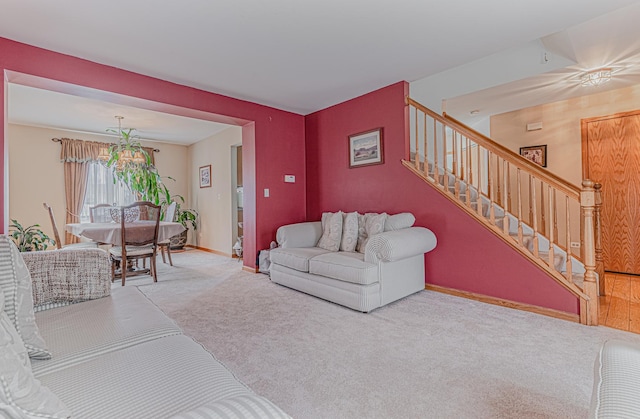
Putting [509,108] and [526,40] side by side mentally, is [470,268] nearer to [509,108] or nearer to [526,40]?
[526,40]

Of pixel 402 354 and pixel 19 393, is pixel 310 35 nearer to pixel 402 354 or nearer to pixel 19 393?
pixel 402 354

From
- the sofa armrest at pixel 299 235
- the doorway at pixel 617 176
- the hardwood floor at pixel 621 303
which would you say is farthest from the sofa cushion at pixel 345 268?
the doorway at pixel 617 176

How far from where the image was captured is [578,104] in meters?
4.20

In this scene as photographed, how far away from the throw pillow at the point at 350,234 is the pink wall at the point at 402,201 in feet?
2.05

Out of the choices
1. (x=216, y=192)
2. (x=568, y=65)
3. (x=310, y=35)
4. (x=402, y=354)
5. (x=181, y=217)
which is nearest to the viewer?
(x=402, y=354)

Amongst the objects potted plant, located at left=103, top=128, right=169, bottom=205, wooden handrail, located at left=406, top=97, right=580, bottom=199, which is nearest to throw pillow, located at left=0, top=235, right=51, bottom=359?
wooden handrail, located at left=406, top=97, right=580, bottom=199

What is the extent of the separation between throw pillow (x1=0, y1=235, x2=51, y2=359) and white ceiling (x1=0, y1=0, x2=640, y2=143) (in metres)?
1.87

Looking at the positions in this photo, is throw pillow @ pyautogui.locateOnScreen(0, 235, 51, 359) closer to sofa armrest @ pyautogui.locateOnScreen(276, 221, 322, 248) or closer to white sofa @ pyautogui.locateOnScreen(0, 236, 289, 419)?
white sofa @ pyautogui.locateOnScreen(0, 236, 289, 419)

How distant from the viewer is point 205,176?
6500 millimetres

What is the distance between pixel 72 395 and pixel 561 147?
556 centimetres

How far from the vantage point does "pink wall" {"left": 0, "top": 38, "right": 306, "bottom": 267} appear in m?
2.87

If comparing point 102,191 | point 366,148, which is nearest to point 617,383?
point 366,148

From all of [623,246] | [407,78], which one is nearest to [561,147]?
[623,246]

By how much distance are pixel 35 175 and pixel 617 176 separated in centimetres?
885
